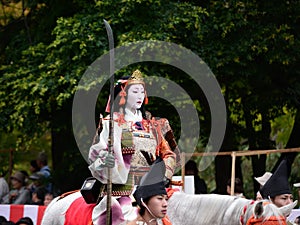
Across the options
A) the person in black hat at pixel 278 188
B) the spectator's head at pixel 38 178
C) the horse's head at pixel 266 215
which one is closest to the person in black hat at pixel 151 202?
the horse's head at pixel 266 215

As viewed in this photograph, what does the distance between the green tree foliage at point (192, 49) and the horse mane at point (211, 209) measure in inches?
233

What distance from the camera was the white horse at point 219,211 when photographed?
284 inches

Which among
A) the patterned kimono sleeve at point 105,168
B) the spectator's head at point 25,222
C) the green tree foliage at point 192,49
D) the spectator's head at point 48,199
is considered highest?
the green tree foliage at point 192,49

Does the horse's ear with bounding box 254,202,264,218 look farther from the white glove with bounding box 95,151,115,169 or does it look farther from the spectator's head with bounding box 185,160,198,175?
the spectator's head with bounding box 185,160,198,175

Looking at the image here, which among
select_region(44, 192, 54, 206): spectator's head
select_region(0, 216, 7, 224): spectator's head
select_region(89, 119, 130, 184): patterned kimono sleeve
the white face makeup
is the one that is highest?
the white face makeup

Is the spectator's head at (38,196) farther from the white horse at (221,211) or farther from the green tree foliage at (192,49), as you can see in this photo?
the white horse at (221,211)

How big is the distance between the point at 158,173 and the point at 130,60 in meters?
6.15

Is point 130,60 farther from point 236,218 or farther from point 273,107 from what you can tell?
point 236,218

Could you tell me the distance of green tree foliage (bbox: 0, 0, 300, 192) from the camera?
14383mm

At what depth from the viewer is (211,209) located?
783 cm

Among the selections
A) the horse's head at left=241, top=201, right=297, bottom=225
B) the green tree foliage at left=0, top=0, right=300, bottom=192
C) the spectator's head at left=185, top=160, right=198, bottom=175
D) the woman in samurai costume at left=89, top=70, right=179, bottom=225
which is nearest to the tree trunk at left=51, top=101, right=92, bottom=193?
Result: the green tree foliage at left=0, top=0, right=300, bottom=192

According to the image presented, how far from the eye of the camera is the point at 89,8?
49.0 ft

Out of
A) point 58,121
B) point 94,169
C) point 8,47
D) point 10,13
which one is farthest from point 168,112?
point 94,169

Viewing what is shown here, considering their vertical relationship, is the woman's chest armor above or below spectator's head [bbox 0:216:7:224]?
above
